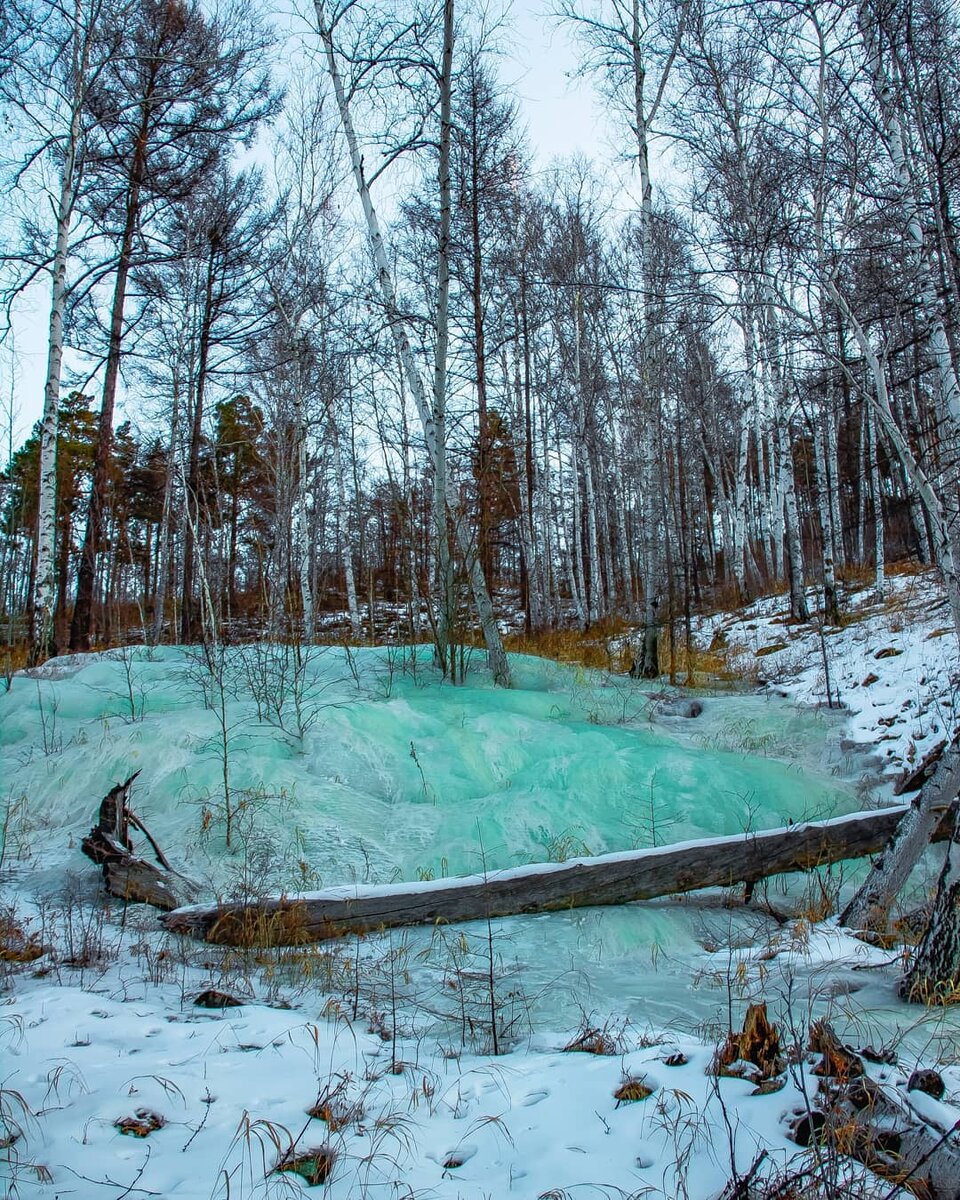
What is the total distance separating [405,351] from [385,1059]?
7.16 metres

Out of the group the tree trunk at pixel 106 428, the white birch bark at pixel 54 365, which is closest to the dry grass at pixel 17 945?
the white birch bark at pixel 54 365

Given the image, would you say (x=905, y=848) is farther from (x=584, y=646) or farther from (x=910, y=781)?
(x=584, y=646)

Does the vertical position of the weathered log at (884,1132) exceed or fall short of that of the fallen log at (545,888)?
it exceeds it

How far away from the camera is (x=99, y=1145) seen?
182cm

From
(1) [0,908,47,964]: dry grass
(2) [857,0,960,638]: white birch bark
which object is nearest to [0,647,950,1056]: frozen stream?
(1) [0,908,47,964]: dry grass

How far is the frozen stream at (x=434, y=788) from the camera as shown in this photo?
361 cm

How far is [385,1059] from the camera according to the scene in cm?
243

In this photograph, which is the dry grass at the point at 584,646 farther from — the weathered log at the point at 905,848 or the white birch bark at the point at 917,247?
the weathered log at the point at 905,848

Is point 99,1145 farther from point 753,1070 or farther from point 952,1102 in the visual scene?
point 952,1102

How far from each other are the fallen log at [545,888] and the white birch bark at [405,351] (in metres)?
4.01

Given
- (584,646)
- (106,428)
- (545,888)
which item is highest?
(106,428)

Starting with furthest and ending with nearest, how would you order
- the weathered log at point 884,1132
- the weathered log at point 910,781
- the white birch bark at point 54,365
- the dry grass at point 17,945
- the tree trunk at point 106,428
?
the tree trunk at point 106,428 < the white birch bark at point 54,365 < the weathered log at point 910,781 < the dry grass at point 17,945 < the weathered log at point 884,1132

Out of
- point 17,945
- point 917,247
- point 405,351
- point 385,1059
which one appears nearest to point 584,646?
point 405,351

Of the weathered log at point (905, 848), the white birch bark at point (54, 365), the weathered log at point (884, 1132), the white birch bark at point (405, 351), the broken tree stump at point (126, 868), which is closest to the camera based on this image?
the weathered log at point (884, 1132)
